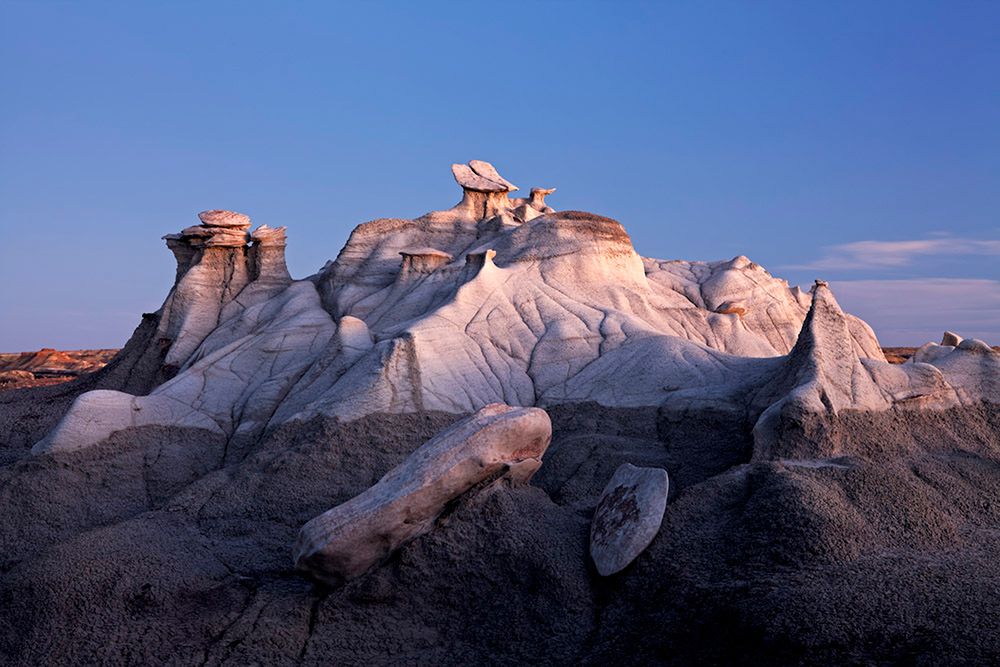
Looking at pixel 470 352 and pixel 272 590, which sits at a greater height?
pixel 470 352

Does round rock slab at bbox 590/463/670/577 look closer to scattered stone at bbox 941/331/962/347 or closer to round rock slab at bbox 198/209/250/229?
scattered stone at bbox 941/331/962/347

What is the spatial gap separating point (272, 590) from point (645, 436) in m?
5.47

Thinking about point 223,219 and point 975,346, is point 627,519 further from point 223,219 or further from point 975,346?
point 223,219

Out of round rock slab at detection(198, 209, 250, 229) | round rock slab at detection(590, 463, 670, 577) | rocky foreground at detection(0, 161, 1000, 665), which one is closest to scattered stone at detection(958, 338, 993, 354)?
rocky foreground at detection(0, 161, 1000, 665)

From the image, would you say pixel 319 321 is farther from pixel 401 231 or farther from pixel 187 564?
pixel 187 564

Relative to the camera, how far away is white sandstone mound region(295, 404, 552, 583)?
26.5 ft

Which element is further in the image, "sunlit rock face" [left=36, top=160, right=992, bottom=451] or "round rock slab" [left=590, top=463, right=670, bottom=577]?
"sunlit rock face" [left=36, top=160, right=992, bottom=451]

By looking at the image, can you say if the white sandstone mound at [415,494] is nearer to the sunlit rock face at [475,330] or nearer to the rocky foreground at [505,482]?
the rocky foreground at [505,482]

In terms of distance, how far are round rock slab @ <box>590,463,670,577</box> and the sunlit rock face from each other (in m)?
2.94

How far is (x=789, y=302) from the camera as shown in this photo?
21672 millimetres

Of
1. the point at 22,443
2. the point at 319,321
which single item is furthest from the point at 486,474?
the point at 22,443

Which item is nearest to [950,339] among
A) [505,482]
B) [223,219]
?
[505,482]

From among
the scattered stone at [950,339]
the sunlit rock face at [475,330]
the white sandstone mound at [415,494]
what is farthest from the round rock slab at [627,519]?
the scattered stone at [950,339]

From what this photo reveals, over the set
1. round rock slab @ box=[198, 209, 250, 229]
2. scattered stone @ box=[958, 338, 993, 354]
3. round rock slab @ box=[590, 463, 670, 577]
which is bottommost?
round rock slab @ box=[590, 463, 670, 577]
